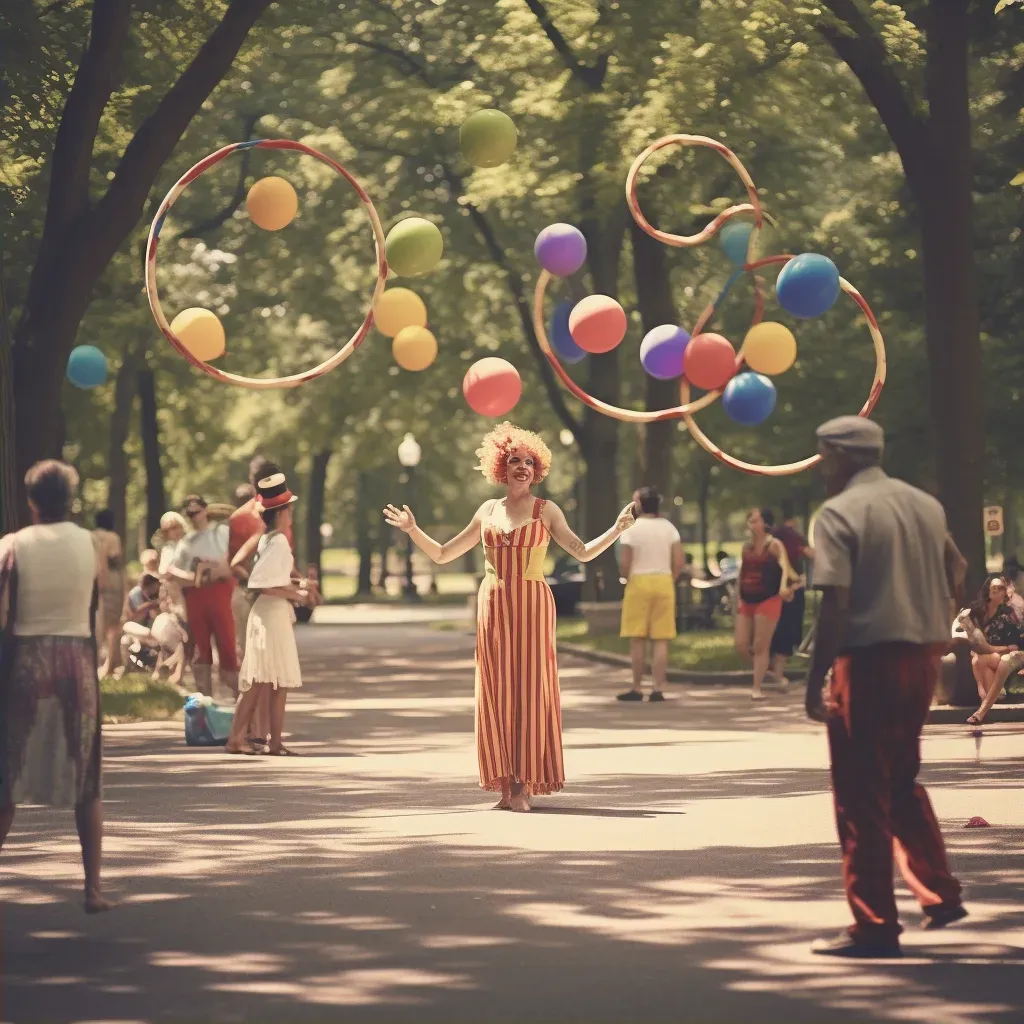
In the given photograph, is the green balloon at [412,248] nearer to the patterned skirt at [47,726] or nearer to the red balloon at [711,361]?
the red balloon at [711,361]

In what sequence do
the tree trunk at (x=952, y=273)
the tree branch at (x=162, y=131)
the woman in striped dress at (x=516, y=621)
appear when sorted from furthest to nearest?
1. the tree trunk at (x=952, y=273)
2. the tree branch at (x=162, y=131)
3. the woman in striped dress at (x=516, y=621)

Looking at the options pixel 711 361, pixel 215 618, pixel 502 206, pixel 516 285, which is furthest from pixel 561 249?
pixel 516 285

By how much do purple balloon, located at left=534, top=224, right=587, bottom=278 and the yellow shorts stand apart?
3929 millimetres

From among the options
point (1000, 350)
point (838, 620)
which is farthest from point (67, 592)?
point (1000, 350)

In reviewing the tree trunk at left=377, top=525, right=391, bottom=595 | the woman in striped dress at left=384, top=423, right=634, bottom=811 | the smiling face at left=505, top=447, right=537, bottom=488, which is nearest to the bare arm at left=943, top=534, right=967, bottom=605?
the woman in striped dress at left=384, top=423, right=634, bottom=811

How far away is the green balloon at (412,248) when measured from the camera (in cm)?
1838

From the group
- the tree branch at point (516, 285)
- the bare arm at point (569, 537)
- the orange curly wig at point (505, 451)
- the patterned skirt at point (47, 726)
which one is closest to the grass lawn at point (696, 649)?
the tree branch at point (516, 285)

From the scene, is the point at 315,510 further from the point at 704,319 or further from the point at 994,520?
the point at 704,319

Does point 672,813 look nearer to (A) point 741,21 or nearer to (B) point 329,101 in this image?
(A) point 741,21

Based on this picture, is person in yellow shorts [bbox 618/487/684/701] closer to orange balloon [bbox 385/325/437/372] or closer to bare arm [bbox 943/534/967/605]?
orange balloon [bbox 385/325/437/372]

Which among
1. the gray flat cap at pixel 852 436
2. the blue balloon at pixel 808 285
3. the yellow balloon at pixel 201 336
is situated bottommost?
the gray flat cap at pixel 852 436

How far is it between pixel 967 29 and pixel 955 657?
5.46 metres

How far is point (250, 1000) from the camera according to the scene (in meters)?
7.34

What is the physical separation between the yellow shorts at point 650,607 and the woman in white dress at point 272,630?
5803mm
